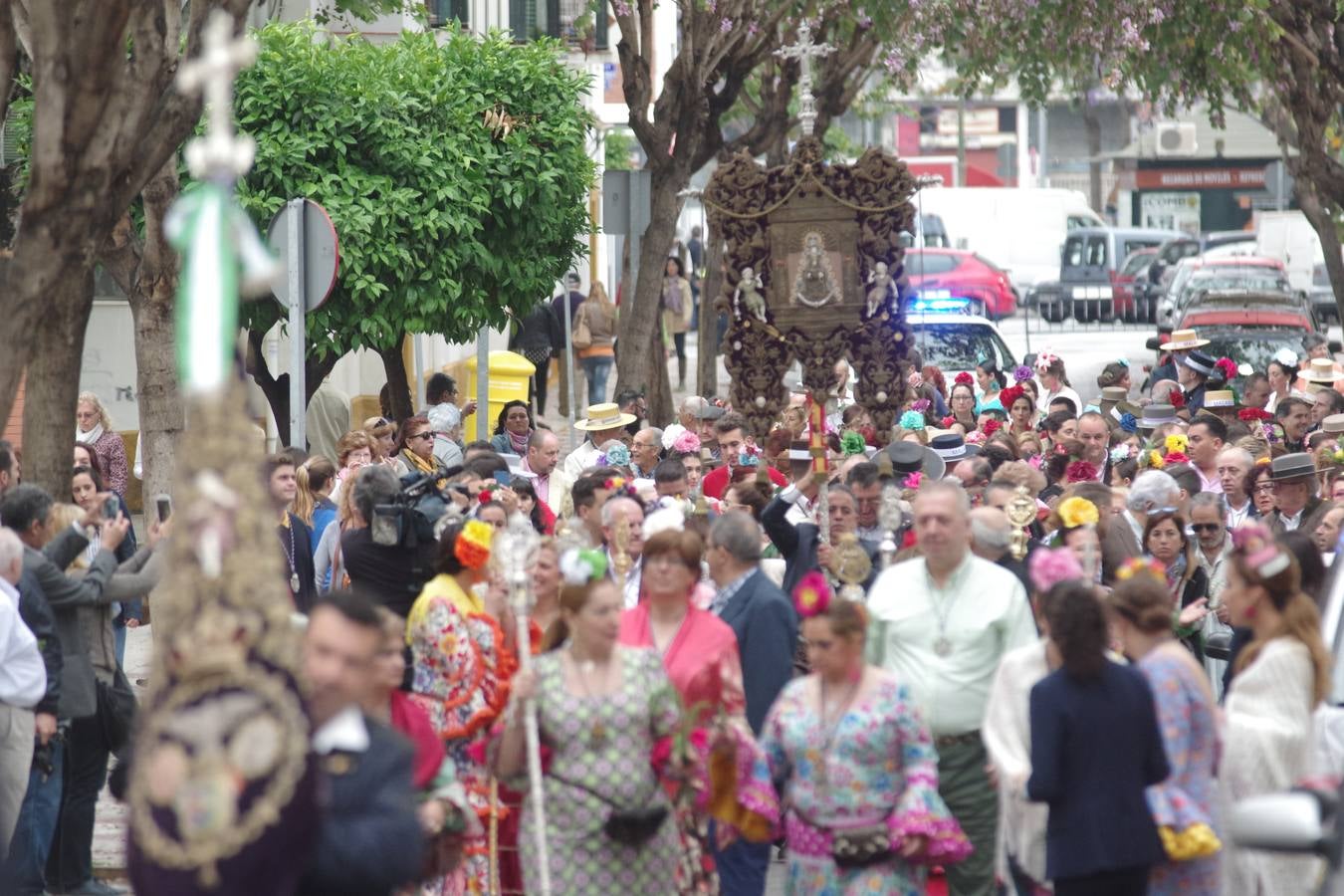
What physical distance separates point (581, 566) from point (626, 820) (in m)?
0.81

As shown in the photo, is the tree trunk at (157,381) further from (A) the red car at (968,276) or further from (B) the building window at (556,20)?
(A) the red car at (968,276)

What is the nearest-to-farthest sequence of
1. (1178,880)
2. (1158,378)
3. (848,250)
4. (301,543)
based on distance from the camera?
(1178,880) < (301,543) < (848,250) < (1158,378)

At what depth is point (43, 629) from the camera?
348 inches

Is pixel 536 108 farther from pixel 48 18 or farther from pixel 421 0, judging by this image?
pixel 48 18

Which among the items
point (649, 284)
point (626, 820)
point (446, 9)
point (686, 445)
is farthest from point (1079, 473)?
point (446, 9)

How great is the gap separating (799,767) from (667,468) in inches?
204

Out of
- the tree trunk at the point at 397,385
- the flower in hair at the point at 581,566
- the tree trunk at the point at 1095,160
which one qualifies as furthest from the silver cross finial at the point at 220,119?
the tree trunk at the point at 1095,160

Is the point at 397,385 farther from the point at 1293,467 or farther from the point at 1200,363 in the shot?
the point at 1293,467

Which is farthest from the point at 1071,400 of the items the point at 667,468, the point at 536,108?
the point at 667,468

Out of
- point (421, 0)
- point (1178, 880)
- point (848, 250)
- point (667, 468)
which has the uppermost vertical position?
point (421, 0)

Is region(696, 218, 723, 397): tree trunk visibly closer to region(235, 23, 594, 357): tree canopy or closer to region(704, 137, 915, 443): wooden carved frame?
region(235, 23, 594, 357): tree canopy

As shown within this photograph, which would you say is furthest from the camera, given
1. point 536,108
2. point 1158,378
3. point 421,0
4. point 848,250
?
point 421,0

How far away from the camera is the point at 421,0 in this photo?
2486 centimetres

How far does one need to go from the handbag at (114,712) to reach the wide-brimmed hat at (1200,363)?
433 inches
